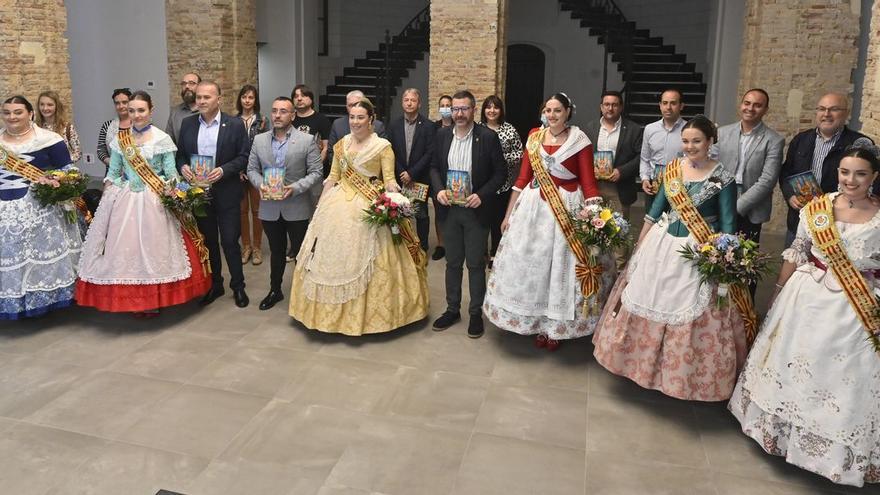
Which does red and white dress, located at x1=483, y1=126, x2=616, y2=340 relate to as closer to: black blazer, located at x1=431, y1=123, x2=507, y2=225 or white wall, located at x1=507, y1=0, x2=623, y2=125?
black blazer, located at x1=431, y1=123, x2=507, y2=225

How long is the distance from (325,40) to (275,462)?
12.4 metres

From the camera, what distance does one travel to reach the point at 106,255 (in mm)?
5027

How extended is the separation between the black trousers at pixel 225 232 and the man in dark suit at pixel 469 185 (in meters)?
1.62

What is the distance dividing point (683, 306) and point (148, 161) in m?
3.71

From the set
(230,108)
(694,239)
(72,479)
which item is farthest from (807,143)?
(230,108)

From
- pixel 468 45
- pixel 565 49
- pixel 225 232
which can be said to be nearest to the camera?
pixel 225 232

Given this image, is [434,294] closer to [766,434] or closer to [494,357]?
[494,357]

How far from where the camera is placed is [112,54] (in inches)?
419

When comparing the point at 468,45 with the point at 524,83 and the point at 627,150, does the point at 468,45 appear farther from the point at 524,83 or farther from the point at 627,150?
the point at 524,83

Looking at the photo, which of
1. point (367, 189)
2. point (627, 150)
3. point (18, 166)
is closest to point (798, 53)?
point (627, 150)

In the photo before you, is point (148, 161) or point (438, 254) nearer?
point (148, 161)

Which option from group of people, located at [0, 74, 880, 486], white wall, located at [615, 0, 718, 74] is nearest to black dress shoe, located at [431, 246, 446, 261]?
group of people, located at [0, 74, 880, 486]

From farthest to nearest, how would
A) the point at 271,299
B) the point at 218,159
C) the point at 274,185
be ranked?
the point at 271,299, the point at 218,159, the point at 274,185

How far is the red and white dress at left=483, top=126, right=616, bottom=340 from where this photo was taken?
4.59 m
